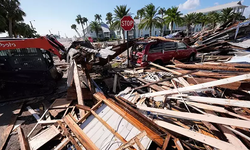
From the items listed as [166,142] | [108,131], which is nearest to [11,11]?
[108,131]

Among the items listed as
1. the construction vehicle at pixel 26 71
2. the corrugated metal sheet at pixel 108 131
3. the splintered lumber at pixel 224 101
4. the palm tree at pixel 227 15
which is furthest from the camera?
the palm tree at pixel 227 15

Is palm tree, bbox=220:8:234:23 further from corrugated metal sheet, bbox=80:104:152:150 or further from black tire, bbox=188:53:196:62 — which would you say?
corrugated metal sheet, bbox=80:104:152:150

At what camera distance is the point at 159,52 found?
6.04 m

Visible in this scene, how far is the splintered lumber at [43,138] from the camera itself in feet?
8.59

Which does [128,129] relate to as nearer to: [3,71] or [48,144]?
[48,144]

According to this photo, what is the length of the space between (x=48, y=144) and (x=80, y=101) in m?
1.33

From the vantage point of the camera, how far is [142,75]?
18.5 ft

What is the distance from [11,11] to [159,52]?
25971 mm

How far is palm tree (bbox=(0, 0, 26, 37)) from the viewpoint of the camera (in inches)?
671

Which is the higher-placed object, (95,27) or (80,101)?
(95,27)

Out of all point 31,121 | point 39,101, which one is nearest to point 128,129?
point 31,121

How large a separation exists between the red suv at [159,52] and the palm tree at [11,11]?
24.3 metres

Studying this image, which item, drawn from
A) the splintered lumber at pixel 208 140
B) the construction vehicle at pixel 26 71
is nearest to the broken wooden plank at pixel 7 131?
the construction vehicle at pixel 26 71

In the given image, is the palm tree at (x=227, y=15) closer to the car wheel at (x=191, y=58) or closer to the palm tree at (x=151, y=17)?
the palm tree at (x=151, y=17)
